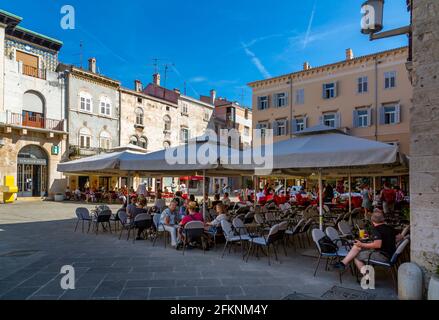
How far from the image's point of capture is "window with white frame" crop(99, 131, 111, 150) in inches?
1156

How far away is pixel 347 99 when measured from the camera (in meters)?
27.4

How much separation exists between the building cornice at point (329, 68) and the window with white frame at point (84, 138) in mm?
16295

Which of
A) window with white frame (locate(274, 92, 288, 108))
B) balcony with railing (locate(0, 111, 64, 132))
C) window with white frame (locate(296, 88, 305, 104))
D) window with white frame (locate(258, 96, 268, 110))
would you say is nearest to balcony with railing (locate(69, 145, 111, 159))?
balcony with railing (locate(0, 111, 64, 132))

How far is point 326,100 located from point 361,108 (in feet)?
10.2

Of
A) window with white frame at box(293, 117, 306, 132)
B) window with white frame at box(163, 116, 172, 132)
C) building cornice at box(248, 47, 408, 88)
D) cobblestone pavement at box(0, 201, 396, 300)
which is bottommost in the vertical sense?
cobblestone pavement at box(0, 201, 396, 300)

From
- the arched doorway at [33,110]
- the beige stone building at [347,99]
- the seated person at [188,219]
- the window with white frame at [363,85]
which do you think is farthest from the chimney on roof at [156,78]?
the seated person at [188,219]

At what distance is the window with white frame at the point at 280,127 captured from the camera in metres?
30.6

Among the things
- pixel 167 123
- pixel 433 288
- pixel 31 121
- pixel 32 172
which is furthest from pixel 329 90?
pixel 433 288

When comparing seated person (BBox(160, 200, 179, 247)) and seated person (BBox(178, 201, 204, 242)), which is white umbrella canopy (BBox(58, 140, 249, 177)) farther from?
seated person (BBox(160, 200, 179, 247))

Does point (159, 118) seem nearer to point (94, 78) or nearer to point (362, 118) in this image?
point (94, 78)

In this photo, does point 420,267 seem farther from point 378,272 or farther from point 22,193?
point 22,193

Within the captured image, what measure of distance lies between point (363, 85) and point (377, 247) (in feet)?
80.9

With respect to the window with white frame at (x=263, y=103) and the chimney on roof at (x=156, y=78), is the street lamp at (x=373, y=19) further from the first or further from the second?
Answer: the chimney on roof at (x=156, y=78)

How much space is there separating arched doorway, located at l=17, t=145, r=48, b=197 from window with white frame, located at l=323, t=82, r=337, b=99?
23842 mm
